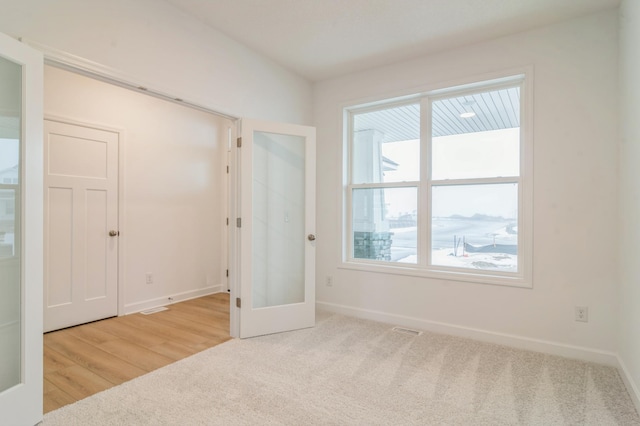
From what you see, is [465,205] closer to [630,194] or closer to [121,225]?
[630,194]

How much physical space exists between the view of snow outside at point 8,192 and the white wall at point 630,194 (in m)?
3.56

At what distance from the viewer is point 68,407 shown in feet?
6.53

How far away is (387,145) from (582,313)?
2.33 m

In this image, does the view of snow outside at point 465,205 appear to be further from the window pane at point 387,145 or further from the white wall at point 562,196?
the white wall at point 562,196

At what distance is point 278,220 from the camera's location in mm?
3471

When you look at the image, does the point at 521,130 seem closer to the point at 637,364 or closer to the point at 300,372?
the point at 637,364

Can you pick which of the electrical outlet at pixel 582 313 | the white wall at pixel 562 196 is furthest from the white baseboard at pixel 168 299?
the electrical outlet at pixel 582 313

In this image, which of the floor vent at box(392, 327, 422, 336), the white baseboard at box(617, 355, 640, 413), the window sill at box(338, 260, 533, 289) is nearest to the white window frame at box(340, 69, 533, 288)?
the window sill at box(338, 260, 533, 289)

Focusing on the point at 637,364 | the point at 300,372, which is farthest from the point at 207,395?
the point at 637,364

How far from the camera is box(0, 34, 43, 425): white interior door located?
1.75m

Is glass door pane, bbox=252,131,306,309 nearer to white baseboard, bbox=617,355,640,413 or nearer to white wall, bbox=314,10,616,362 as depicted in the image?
white wall, bbox=314,10,616,362

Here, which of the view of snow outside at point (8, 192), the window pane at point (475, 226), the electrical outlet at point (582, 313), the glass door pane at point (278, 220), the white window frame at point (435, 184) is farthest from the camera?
the glass door pane at point (278, 220)

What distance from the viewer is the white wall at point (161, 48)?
6.51 feet

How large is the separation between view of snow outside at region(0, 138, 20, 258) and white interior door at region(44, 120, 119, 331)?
6.07ft
